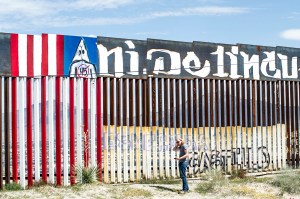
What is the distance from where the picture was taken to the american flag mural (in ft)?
53.0

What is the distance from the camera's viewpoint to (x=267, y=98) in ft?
69.1

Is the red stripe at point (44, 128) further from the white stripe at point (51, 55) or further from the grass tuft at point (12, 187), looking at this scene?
the grass tuft at point (12, 187)

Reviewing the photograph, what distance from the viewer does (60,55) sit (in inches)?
655

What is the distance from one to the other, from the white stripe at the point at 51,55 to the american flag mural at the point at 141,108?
0.10 ft

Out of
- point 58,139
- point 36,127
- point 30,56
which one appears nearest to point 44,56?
point 30,56

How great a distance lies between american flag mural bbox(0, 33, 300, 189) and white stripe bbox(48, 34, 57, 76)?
29 mm

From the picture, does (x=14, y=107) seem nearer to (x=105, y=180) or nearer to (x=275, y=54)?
(x=105, y=180)

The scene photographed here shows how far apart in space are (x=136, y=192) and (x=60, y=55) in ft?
15.2

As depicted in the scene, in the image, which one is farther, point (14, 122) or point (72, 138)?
point (72, 138)

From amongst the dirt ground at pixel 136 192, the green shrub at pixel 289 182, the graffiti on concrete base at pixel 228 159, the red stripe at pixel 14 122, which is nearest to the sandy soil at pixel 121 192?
the dirt ground at pixel 136 192

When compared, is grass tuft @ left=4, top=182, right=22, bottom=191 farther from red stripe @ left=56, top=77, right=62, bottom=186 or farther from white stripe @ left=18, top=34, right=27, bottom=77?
white stripe @ left=18, top=34, right=27, bottom=77

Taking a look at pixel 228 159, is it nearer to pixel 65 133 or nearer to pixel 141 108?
pixel 141 108

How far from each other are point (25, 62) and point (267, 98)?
9454 millimetres

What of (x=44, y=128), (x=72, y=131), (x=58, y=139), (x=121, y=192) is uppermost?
(x=44, y=128)
